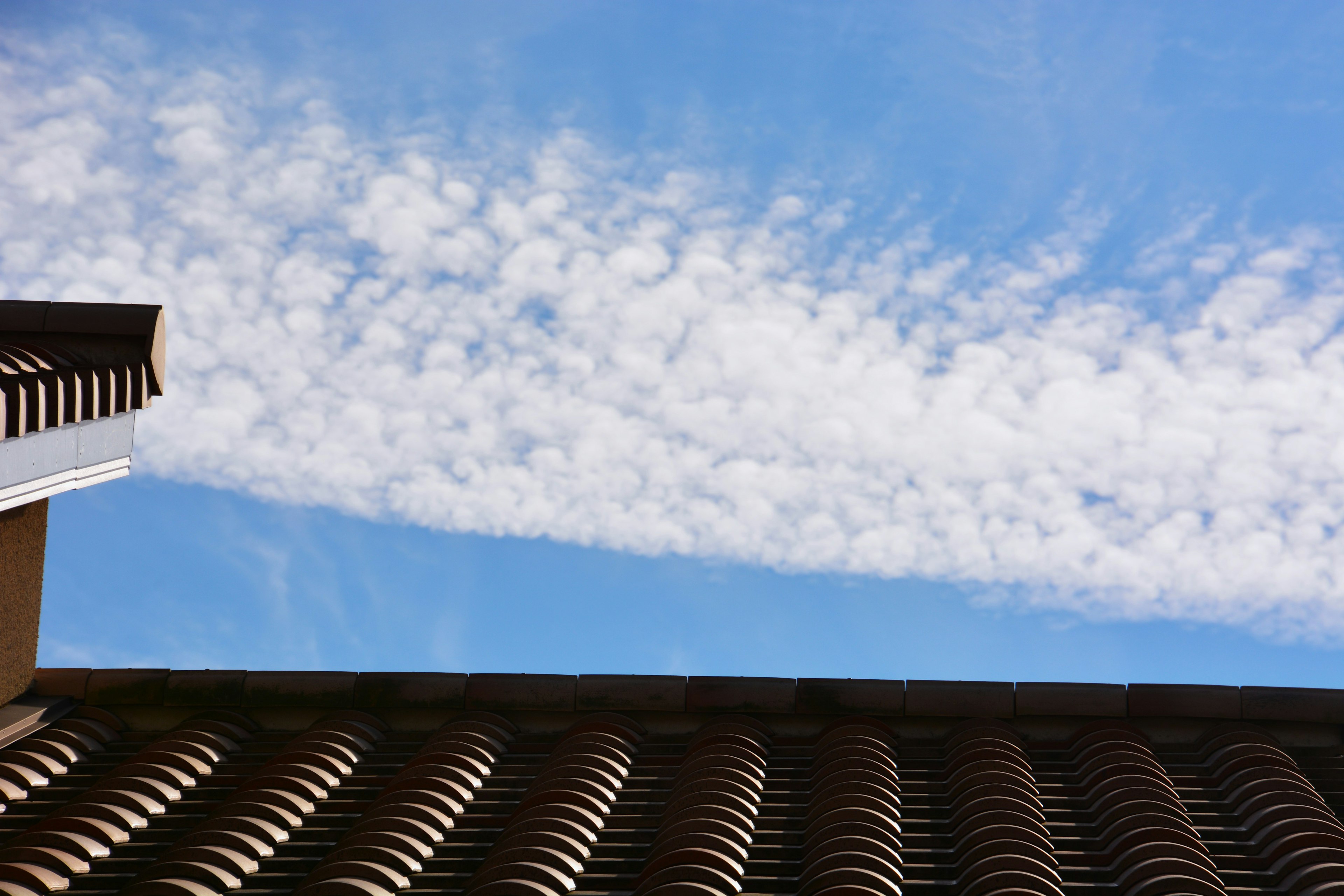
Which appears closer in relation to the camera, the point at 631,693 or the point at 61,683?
the point at 631,693

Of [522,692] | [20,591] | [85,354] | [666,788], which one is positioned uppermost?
[85,354]

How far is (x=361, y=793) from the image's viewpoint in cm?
680

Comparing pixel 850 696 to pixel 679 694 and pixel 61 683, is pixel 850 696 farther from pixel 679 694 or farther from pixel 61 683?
pixel 61 683

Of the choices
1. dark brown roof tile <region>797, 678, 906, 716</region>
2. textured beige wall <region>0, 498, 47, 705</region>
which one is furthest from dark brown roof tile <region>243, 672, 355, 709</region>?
dark brown roof tile <region>797, 678, 906, 716</region>

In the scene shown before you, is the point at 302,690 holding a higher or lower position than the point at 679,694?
lower

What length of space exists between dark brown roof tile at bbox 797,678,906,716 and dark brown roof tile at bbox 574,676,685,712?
87 cm

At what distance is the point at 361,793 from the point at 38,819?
1824mm

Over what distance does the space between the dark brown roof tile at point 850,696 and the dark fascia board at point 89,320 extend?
17.3 feet

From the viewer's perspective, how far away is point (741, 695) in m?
7.82

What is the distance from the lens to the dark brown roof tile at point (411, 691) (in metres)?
8.00

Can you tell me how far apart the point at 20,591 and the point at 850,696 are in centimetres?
590

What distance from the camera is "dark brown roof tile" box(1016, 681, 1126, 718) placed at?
7480mm

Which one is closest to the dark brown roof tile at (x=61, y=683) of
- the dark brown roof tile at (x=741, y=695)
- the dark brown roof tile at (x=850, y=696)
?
the dark brown roof tile at (x=741, y=695)

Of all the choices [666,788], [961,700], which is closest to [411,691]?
[666,788]
